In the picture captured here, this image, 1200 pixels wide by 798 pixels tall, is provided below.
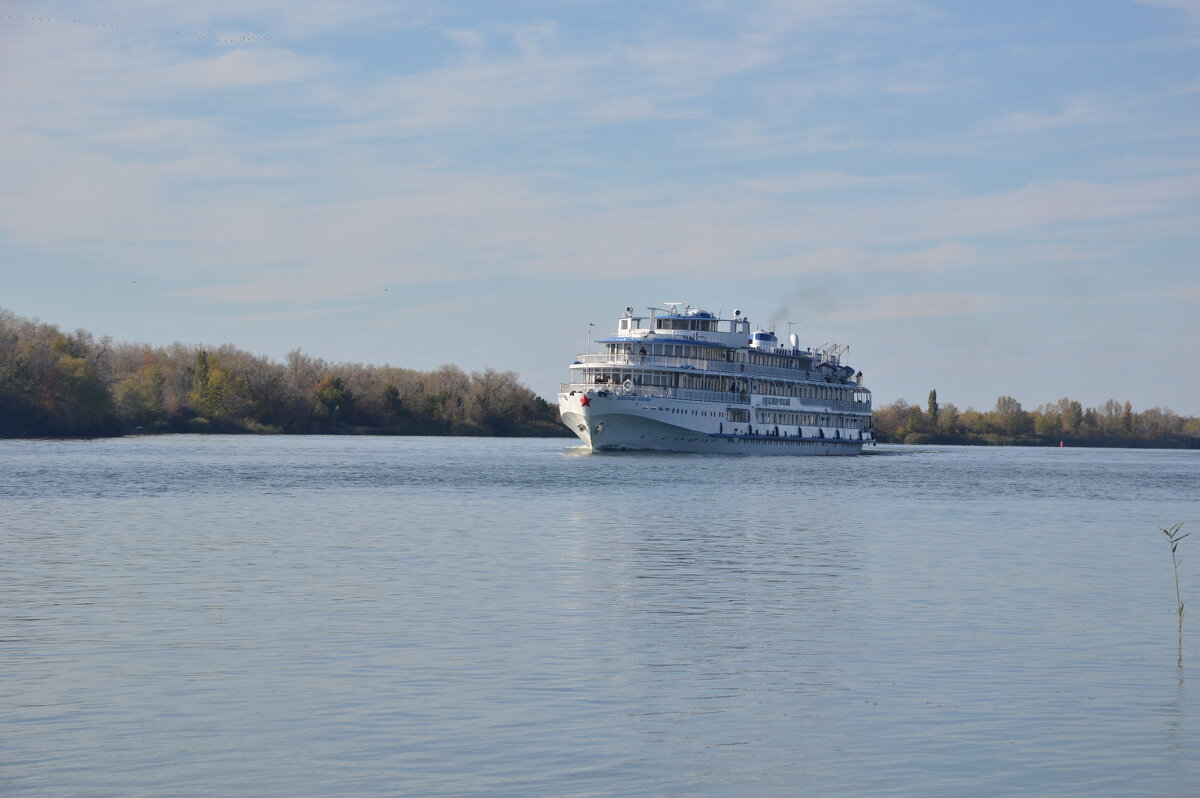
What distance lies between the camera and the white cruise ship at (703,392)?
112812mm

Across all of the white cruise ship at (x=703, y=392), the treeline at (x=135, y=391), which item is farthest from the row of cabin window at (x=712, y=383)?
the treeline at (x=135, y=391)

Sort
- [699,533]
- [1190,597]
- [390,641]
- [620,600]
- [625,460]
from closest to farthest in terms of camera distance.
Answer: [390,641]
[620,600]
[1190,597]
[699,533]
[625,460]

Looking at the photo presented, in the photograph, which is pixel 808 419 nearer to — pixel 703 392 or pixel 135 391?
pixel 703 392

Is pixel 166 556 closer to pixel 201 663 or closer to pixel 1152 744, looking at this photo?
pixel 201 663

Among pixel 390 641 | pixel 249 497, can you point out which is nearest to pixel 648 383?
pixel 249 497

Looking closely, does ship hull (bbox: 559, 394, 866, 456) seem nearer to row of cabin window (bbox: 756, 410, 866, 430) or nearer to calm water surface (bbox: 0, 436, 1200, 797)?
row of cabin window (bbox: 756, 410, 866, 430)

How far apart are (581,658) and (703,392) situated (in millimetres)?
97562

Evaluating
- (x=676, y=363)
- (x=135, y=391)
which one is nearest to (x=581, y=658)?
(x=676, y=363)

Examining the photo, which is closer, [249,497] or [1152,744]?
[1152,744]

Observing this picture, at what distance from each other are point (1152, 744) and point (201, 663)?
46.3 ft

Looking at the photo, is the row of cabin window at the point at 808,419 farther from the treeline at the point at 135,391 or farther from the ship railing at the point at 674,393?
the treeline at the point at 135,391

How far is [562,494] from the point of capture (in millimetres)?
66688

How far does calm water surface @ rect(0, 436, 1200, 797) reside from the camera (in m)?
15.2

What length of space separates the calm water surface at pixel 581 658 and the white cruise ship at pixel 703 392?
6135cm
